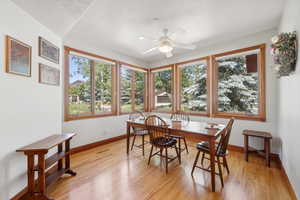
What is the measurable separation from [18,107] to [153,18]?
7.91ft

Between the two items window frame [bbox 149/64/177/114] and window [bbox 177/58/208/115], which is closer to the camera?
window [bbox 177/58/208/115]

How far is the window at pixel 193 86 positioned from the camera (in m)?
3.80

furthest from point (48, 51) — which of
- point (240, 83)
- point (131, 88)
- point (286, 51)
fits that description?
point (240, 83)

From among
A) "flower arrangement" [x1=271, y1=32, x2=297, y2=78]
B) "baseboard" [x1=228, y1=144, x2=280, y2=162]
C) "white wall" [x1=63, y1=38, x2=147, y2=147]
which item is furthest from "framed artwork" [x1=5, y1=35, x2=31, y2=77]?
"baseboard" [x1=228, y1=144, x2=280, y2=162]

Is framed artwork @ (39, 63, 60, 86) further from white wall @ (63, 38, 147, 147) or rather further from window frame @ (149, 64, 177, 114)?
window frame @ (149, 64, 177, 114)

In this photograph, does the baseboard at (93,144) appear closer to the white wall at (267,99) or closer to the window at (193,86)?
the window at (193,86)

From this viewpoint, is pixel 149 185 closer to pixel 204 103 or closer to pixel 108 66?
pixel 204 103

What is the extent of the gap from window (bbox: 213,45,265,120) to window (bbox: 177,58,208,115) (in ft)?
1.15

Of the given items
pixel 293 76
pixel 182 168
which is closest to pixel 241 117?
pixel 293 76

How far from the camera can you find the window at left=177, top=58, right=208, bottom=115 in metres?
3.80

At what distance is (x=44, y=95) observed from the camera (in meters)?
2.04

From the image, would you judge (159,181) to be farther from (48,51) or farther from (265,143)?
(48,51)

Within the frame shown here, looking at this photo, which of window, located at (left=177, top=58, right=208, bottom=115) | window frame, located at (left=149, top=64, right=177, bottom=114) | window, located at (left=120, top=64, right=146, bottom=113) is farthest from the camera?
window frame, located at (left=149, top=64, right=177, bottom=114)

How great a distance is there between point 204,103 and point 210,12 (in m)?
2.32
